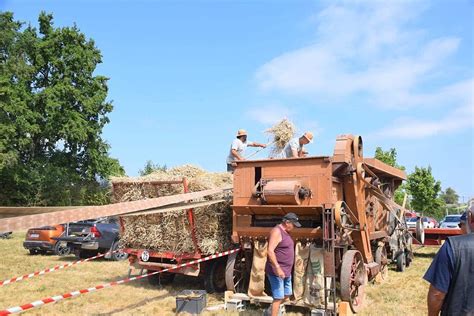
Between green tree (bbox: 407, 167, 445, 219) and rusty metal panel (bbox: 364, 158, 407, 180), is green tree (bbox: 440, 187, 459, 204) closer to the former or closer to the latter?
green tree (bbox: 407, 167, 445, 219)

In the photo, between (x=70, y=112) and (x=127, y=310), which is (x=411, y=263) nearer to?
(x=127, y=310)

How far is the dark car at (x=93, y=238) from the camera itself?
47.9 ft

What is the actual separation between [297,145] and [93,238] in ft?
28.9

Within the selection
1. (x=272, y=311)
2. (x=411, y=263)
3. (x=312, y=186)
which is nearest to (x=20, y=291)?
(x=272, y=311)

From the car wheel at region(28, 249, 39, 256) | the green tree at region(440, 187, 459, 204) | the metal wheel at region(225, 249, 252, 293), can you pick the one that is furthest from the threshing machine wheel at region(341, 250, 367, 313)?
the green tree at region(440, 187, 459, 204)

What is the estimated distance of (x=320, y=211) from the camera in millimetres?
7098

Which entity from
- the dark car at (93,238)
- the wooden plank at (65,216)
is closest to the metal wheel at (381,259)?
the wooden plank at (65,216)

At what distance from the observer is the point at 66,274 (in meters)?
11.6

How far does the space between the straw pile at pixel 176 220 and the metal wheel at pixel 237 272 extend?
0.34m

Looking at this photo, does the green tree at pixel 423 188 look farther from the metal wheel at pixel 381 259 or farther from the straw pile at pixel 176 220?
the straw pile at pixel 176 220

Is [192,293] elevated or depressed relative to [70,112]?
depressed

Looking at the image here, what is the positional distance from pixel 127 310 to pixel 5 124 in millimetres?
27942

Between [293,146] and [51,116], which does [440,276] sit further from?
[51,116]

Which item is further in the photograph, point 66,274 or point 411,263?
point 411,263
